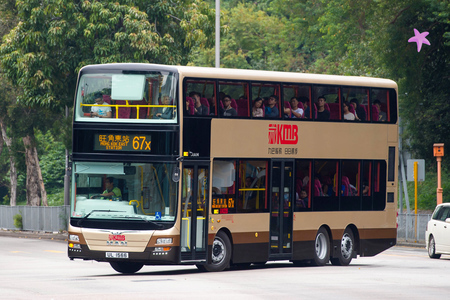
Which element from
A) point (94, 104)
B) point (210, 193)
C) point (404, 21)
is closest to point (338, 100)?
point (210, 193)

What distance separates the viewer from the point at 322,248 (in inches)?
838

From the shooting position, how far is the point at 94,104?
17938 mm

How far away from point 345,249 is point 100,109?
7.36 metres

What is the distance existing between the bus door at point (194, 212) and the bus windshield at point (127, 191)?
1.43ft

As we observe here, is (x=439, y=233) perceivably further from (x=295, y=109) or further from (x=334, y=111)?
(x=295, y=109)

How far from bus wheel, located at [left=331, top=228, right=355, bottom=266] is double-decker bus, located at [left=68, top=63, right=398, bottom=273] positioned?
3 centimetres

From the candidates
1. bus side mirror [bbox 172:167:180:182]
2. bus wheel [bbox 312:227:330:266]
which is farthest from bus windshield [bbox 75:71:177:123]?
bus wheel [bbox 312:227:330:266]

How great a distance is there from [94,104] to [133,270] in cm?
379

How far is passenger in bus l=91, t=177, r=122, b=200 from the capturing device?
17656 mm

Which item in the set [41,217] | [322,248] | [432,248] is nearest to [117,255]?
[322,248]

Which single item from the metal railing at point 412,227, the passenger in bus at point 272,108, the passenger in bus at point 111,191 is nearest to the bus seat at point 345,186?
the passenger in bus at point 272,108

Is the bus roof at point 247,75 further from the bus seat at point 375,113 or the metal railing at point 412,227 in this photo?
the metal railing at point 412,227

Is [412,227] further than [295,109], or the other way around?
[412,227]

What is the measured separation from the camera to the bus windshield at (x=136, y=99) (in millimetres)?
17734
